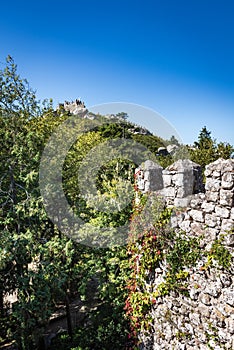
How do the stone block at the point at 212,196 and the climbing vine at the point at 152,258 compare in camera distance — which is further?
the climbing vine at the point at 152,258

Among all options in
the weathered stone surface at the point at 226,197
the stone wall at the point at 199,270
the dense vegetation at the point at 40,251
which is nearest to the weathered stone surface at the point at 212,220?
the stone wall at the point at 199,270

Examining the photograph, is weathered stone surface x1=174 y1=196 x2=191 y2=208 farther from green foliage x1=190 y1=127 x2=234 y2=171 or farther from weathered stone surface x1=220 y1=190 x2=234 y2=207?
green foliage x1=190 y1=127 x2=234 y2=171

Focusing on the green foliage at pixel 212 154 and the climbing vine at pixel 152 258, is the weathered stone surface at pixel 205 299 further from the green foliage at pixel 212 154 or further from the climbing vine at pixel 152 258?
the green foliage at pixel 212 154

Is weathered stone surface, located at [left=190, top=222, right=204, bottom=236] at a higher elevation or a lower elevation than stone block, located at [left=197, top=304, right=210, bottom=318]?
higher

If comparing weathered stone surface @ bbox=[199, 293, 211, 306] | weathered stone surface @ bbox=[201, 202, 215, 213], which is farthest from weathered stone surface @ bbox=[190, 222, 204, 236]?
weathered stone surface @ bbox=[199, 293, 211, 306]

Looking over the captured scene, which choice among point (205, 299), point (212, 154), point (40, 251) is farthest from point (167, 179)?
point (212, 154)

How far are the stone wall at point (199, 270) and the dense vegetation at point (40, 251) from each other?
1364 millimetres

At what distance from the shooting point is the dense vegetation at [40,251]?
5926mm

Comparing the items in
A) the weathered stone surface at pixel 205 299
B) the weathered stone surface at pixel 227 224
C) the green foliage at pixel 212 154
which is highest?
the green foliage at pixel 212 154

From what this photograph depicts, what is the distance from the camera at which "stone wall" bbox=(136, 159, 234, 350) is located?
325cm

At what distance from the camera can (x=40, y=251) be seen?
249 inches

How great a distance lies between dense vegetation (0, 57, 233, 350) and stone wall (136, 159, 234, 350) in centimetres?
136

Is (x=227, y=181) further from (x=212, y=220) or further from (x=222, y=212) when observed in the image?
(x=212, y=220)

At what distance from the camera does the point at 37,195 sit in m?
7.18
